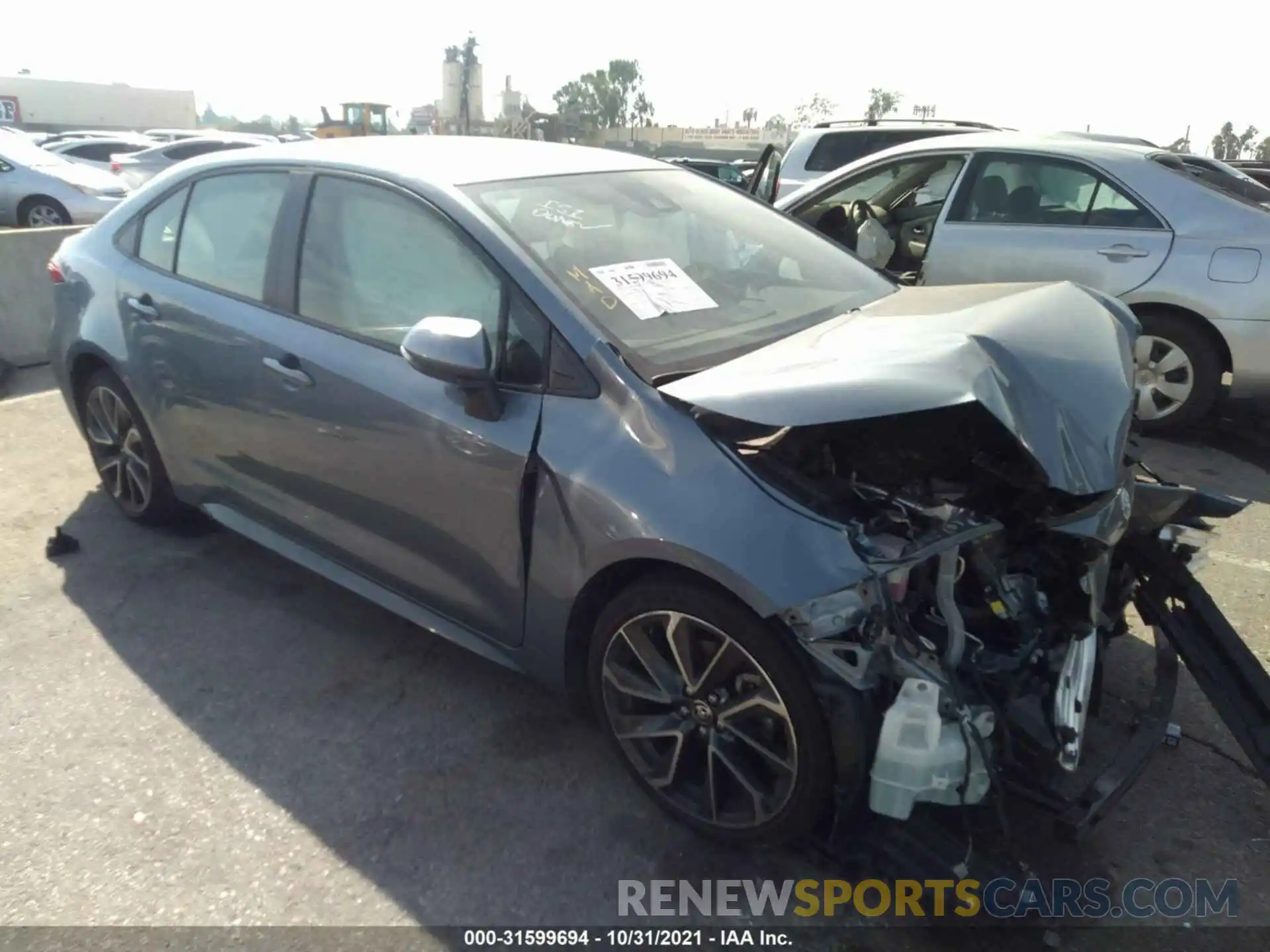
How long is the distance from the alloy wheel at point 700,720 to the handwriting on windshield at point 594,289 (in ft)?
2.89

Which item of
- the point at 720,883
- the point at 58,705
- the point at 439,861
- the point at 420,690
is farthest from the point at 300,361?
the point at 720,883

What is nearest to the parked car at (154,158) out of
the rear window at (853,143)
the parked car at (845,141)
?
the parked car at (845,141)

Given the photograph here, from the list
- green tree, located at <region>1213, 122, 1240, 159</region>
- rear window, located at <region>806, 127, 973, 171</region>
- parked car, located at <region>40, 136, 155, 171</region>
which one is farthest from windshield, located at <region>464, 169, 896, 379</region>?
green tree, located at <region>1213, 122, 1240, 159</region>

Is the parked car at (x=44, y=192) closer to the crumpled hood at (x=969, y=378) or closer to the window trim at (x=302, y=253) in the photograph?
the window trim at (x=302, y=253)

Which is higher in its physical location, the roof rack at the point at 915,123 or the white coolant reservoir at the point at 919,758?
the roof rack at the point at 915,123

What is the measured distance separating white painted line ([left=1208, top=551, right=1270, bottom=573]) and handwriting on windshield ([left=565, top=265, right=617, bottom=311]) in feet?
9.69

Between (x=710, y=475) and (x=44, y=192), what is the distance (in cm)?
1359

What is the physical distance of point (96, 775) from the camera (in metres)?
2.75

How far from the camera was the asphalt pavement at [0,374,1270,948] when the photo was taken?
2.35 meters

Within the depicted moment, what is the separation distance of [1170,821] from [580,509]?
1.84 metres

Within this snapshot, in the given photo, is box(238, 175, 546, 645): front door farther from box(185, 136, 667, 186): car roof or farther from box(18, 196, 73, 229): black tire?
box(18, 196, 73, 229): black tire

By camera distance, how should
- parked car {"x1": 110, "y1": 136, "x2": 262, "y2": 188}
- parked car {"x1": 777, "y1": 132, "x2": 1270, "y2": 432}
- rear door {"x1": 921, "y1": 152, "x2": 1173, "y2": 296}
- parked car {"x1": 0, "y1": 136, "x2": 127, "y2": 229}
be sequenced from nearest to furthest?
parked car {"x1": 777, "y1": 132, "x2": 1270, "y2": 432}, rear door {"x1": 921, "y1": 152, "x2": 1173, "y2": 296}, parked car {"x1": 0, "y1": 136, "x2": 127, "y2": 229}, parked car {"x1": 110, "y1": 136, "x2": 262, "y2": 188}

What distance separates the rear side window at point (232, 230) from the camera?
3332 millimetres

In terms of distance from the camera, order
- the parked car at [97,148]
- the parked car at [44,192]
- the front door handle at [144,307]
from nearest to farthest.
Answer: the front door handle at [144,307] < the parked car at [44,192] < the parked car at [97,148]
